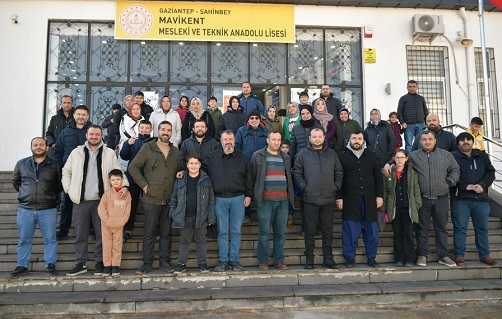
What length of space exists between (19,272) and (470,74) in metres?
11.1

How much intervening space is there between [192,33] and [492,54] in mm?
8160

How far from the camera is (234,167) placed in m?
5.50

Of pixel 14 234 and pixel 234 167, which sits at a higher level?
pixel 234 167

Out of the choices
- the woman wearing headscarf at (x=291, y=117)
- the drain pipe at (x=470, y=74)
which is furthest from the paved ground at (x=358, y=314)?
the drain pipe at (x=470, y=74)

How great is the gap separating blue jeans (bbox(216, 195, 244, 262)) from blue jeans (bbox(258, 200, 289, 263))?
31 cm

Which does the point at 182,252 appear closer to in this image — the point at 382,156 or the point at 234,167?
the point at 234,167

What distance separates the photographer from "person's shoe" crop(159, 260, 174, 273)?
5276 millimetres

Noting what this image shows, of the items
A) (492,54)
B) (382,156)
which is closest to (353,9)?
(492,54)

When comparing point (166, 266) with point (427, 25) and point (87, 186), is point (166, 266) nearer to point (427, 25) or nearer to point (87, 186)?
point (87, 186)

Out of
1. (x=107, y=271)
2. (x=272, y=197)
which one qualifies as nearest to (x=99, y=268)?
(x=107, y=271)

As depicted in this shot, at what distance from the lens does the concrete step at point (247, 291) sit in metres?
4.66

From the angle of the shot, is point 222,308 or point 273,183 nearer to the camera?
point 222,308

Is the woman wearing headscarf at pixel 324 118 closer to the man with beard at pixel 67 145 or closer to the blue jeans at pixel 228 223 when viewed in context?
the blue jeans at pixel 228 223

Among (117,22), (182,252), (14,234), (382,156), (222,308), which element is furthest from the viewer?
(117,22)
